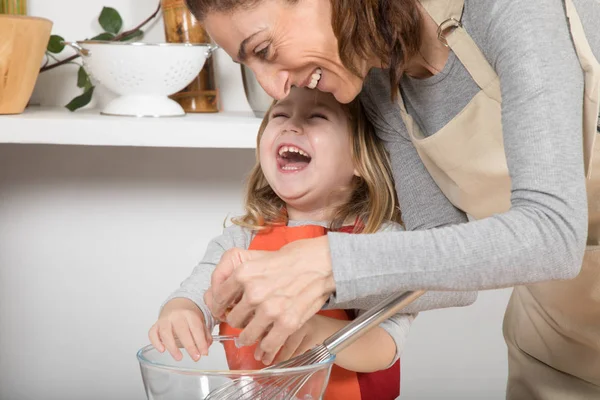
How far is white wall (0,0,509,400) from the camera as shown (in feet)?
5.39

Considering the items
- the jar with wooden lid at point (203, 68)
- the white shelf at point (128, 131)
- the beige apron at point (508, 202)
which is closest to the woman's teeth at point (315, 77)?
the beige apron at point (508, 202)

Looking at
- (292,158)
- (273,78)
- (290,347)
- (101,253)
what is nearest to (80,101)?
(101,253)

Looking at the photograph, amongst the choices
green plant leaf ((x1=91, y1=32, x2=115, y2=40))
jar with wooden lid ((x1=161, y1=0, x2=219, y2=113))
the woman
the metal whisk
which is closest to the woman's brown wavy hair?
the woman

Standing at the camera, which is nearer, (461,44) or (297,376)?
(297,376)

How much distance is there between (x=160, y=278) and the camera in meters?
1.69

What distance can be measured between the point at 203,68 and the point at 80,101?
240 mm

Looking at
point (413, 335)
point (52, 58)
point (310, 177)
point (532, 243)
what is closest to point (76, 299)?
point (52, 58)

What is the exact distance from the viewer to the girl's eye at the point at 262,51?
822 mm

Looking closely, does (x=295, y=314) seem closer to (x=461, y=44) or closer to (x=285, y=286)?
(x=285, y=286)

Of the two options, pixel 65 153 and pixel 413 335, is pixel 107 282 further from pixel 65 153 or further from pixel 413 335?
pixel 413 335

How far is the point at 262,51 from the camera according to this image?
2.73 feet

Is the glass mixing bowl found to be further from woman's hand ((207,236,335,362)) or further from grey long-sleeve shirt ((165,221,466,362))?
grey long-sleeve shirt ((165,221,466,362))

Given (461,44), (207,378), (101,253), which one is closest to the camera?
(207,378)

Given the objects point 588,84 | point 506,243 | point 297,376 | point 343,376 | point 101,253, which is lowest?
point 101,253
